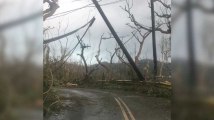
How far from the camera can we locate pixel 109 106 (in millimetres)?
3037

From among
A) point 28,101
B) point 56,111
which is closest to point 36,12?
point 28,101

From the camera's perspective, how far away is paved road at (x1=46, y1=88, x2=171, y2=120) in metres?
2.61

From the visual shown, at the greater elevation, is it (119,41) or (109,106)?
(119,41)

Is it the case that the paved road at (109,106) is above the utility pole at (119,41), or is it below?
below

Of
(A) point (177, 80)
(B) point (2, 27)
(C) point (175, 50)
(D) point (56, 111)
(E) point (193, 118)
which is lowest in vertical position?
(D) point (56, 111)

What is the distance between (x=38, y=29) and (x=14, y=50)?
7.7 inches

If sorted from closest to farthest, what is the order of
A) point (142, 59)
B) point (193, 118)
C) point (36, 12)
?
1. point (193, 118)
2. point (36, 12)
3. point (142, 59)

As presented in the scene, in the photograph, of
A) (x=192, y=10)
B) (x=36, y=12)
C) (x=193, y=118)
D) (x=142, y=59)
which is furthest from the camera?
(x=142, y=59)

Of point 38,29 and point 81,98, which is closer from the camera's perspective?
point 38,29

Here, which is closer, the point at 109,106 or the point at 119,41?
the point at 119,41

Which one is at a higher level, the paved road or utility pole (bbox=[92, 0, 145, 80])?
utility pole (bbox=[92, 0, 145, 80])

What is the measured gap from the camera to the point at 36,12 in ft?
4.10

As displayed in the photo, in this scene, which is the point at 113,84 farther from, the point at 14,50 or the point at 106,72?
the point at 14,50

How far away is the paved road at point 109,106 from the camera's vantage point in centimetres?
261
